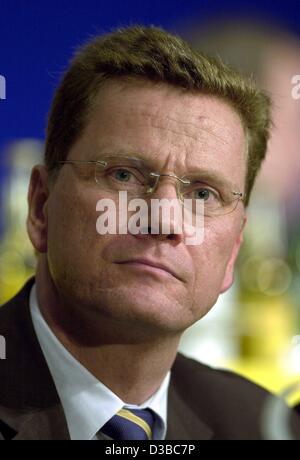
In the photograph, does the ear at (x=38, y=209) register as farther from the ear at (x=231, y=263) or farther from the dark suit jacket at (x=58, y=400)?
the ear at (x=231, y=263)

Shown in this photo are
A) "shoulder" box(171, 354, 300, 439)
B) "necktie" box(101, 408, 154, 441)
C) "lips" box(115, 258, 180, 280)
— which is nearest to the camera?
→ "lips" box(115, 258, 180, 280)

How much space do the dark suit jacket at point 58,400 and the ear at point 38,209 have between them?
103 mm

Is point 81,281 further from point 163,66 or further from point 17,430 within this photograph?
point 163,66

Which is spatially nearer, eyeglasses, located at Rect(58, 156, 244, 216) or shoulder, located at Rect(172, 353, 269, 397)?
eyeglasses, located at Rect(58, 156, 244, 216)

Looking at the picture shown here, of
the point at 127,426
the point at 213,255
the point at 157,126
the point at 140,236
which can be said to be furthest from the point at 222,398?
the point at 157,126

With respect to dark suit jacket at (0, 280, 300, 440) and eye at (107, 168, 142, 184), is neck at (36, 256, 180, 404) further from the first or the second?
eye at (107, 168, 142, 184)

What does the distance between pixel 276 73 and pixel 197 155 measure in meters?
0.42

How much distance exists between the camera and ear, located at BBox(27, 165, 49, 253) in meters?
1.16

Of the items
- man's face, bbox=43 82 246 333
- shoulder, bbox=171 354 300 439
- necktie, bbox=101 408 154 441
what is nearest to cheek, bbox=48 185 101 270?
man's face, bbox=43 82 246 333

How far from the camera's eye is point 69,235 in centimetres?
108

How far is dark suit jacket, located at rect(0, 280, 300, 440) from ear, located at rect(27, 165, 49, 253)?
0.10 m

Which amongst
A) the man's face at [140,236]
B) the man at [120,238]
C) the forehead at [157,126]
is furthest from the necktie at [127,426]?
the forehead at [157,126]

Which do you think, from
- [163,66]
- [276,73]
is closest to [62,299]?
[163,66]

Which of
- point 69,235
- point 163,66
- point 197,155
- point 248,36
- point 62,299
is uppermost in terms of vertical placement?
point 248,36
